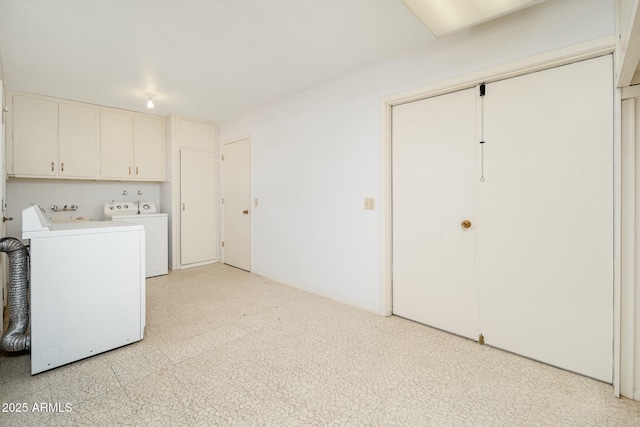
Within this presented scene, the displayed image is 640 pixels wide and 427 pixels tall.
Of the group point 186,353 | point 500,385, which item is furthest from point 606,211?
point 186,353

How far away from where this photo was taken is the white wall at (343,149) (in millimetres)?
1911

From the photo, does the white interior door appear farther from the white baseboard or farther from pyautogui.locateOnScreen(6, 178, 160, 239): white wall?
pyautogui.locateOnScreen(6, 178, 160, 239): white wall

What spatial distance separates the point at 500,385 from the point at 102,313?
272 centimetres

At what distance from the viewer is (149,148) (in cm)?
443

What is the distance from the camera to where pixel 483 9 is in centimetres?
172

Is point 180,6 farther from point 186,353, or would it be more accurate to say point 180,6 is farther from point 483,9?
point 186,353

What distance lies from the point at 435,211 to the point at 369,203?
640 millimetres

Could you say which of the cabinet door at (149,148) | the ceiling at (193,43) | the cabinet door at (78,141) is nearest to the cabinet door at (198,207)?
the cabinet door at (149,148)

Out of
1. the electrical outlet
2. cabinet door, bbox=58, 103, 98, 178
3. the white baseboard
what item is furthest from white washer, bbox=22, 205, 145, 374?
cabinet door, bbox=58, 103, 98, 178

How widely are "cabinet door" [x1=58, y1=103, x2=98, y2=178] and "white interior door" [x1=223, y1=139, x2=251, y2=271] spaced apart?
176cm

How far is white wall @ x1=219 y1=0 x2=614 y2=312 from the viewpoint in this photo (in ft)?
6.27

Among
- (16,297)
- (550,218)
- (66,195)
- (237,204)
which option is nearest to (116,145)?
(66,195)

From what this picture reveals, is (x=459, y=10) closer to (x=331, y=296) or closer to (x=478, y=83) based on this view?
(x=478, y=83)

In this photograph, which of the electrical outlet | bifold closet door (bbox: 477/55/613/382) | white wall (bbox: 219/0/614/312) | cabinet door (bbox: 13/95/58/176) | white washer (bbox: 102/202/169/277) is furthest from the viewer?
white washer (bbox: 102/202/169/277)
